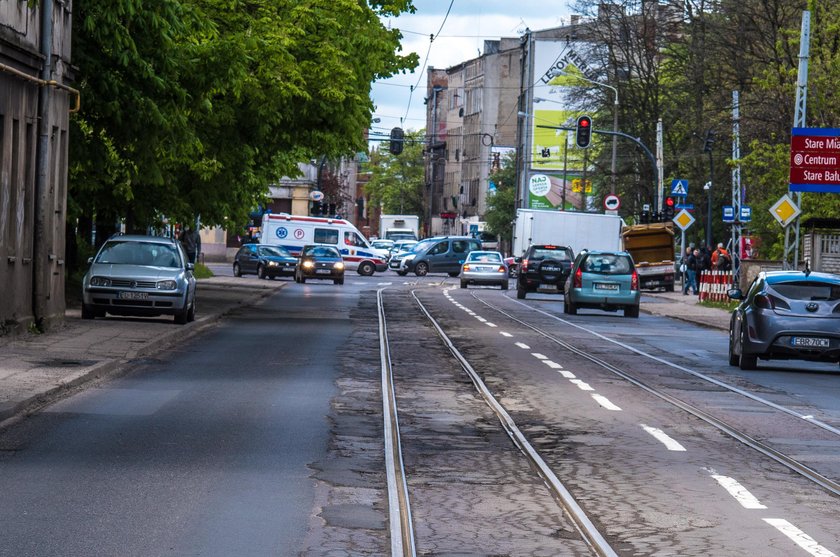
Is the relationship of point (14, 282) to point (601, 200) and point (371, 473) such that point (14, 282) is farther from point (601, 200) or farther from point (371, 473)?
point (601, 200)

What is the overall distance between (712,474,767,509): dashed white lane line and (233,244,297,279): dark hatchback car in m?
56.0

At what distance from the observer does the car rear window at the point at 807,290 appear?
22828 mm

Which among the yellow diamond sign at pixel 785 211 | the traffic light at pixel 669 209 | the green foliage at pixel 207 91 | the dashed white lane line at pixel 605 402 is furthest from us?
the traffic light at pixel 669 209

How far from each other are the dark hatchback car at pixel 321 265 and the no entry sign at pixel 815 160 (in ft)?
95.6

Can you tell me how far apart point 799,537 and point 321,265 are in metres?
53.8

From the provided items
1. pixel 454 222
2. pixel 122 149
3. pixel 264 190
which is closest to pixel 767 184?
pixel 264 190

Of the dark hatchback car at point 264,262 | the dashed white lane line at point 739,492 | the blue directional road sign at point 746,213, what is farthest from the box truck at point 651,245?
the dashed white lane line at point 739,492

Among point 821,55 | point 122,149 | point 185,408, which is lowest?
point 185,408

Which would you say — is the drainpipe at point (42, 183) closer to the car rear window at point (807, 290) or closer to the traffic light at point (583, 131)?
the car rear window at point (807, 290)

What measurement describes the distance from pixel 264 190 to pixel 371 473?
3735 centimetres

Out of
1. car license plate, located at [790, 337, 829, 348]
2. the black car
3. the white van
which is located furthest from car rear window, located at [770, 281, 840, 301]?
the white van

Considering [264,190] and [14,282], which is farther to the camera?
[264,190]

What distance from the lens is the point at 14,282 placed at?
23.0 m

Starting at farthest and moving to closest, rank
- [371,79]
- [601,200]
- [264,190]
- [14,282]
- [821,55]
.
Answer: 1. [601,200]
2. [264,190]
3. [821,55]
4. [371,79]
5. [14,282]
